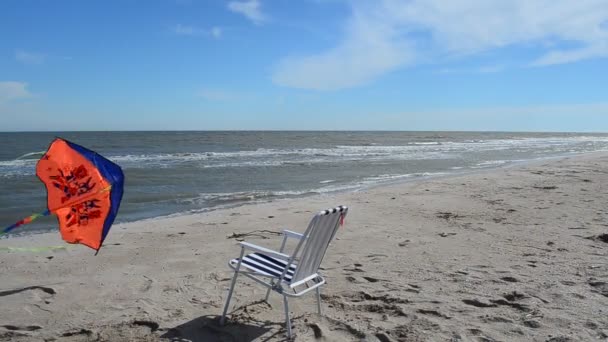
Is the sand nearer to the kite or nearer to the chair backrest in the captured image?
the chair backrest

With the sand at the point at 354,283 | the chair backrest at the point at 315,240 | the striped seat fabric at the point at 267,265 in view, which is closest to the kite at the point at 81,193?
the sand at the point at 354,283

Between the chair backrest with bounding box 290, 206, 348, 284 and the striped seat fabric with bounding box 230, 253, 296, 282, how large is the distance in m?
0.11

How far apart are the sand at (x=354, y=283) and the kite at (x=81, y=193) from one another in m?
0.74

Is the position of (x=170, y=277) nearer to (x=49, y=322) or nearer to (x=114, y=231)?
(x=49, y=322)

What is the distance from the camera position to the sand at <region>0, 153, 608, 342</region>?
3.46 metres

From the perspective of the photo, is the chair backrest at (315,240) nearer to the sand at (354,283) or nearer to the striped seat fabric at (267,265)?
the striped seat fabric at (267,265)

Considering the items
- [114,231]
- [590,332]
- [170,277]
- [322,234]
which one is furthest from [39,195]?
[590,332]

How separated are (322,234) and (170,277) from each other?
2.11 m

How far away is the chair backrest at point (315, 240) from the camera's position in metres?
3.24

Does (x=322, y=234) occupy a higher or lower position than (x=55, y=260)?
higher

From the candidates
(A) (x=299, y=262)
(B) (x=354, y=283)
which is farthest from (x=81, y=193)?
(B) (x=354, y=283)

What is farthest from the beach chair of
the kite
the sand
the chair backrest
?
the kite

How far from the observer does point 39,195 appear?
11812 millimetres

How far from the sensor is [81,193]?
3.59 meters
